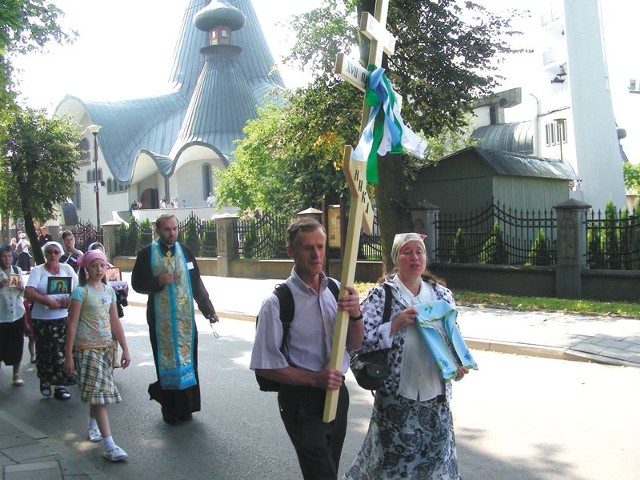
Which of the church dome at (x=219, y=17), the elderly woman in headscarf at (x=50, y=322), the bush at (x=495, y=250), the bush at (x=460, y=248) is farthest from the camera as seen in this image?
the church dome at (x=219, y=17)

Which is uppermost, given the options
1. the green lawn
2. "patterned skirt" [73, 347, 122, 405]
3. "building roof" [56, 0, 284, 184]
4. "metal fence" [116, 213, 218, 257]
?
"building roof" [56, 0, 284, 184]

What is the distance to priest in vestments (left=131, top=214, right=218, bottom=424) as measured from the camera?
235 inches

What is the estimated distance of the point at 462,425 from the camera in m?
5.76

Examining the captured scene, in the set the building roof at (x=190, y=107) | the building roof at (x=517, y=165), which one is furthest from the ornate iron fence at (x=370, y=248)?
the building roof at (x=190, y=107)

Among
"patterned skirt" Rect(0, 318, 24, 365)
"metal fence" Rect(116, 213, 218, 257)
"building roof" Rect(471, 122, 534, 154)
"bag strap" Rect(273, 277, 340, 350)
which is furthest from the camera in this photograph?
"building roof" Rect(471, 122, 534, 154)

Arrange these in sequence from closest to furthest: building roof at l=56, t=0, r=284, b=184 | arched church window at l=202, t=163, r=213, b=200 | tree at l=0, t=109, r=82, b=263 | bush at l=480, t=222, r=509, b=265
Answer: bush at l=480, t=222, r=509, b=265 < tree at l=0, t=109, r=82, b=263 < arched church window at l=202, t=163, r=213, b=200 < building roof at l=56, t=0, r=284, b=184

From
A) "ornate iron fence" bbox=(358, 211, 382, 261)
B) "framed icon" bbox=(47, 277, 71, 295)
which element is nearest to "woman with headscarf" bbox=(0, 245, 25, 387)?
"framed icon" bbox=(47, 277, 71, 295)

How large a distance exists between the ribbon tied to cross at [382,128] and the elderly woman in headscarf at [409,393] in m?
0.50

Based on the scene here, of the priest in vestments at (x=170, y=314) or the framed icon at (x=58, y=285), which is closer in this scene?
the priest in vestments at (x=170, y=314)

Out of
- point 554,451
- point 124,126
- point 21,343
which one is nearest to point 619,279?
point 554,451

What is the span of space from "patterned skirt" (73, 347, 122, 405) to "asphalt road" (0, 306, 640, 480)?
50cm

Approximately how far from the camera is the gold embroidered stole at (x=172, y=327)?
598 cm

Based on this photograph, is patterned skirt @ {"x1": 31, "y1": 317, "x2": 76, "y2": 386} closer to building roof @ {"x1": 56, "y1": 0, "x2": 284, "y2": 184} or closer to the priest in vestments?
the priest in vestments

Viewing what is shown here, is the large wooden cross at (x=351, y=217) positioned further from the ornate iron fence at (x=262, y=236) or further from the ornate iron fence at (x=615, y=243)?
the ornate iron fence at (x=262, y=236)
